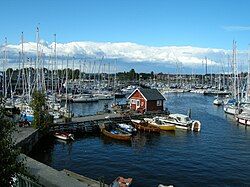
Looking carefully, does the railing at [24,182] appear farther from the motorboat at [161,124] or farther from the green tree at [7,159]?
the motorboat at [161,124]

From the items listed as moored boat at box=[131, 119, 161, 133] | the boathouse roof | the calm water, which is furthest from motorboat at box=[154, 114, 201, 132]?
the boathouse roof

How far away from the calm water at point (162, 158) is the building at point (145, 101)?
11.8m

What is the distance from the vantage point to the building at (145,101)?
197ft

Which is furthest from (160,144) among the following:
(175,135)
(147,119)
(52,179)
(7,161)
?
(7,161)

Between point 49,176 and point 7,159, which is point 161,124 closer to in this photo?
point 49,176

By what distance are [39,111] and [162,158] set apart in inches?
625

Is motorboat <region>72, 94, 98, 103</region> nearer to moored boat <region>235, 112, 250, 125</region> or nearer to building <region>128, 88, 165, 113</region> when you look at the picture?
building <region>128, 88, 165, 113</region>

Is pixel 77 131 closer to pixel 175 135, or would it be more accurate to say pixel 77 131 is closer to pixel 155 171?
pixel 175 135

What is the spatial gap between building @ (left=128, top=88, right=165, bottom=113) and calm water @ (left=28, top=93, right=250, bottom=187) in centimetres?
1185

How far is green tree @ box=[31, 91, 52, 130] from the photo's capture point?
4056 centimetres

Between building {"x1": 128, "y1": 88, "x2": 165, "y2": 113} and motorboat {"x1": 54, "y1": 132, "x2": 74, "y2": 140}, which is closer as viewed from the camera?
motorboat {"x1": 54, "y1": 132, "x2": 74, "y2": 140}

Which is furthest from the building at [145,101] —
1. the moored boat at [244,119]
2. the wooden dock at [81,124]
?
the moored boat at [244,119]

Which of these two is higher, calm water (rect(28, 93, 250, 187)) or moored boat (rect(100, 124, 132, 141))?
moored boat (rect(100, 124, 132, 141))

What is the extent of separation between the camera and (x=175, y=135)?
156ft
